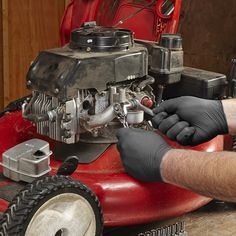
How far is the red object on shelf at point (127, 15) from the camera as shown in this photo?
1987 millimetres

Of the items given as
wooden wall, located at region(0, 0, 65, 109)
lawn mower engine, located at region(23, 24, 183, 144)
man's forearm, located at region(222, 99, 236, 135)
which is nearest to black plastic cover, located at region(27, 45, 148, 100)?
lawn mower engine, located at region(23, 24, 183, 144)

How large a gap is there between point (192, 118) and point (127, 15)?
67 cm

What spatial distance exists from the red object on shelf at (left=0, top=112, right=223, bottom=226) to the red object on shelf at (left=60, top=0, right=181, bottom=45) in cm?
57

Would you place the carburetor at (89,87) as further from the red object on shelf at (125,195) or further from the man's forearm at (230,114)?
the man's forearm at (230,114)

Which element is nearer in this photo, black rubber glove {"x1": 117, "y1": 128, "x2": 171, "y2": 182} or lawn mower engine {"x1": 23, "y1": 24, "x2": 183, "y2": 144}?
black rubber glove {"x1": 117, "y1": 128, "x2": 171, "y2": 182}

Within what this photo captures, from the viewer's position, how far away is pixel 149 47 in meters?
1.78

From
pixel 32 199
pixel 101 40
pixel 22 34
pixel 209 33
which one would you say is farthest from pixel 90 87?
pixel 209 33

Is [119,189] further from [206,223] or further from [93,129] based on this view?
[206,223]

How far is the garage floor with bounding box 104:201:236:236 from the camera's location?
170 centimetres

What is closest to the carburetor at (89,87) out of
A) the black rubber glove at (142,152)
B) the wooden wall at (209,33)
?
the black rubber glove at (142,152)

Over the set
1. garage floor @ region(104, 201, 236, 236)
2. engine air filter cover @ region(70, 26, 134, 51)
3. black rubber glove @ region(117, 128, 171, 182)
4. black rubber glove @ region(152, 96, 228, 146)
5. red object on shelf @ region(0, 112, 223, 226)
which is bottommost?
garage floor @ region(104, 201, 236, 236)

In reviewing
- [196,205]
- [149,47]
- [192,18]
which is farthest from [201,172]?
[192,18]

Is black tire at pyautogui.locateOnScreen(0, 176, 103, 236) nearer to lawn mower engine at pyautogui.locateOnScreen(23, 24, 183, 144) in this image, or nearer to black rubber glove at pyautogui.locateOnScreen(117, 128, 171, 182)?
black rubber glove at pyautogui.locateOnScreen(117, 128, 171, 182)

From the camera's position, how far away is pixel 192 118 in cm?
156
